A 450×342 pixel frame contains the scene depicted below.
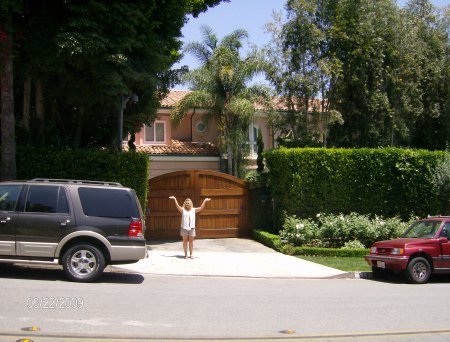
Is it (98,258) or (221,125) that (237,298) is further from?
(221,125)

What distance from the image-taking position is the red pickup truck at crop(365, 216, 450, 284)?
1306 cm

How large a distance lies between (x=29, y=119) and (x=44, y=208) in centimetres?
660

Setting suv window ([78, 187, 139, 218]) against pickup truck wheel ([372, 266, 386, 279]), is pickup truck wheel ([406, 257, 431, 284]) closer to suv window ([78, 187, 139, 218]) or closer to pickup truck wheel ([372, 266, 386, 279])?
pickup truck wheel ([372, 266, 386, 279])

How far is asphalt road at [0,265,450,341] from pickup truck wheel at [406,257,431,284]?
0.79m

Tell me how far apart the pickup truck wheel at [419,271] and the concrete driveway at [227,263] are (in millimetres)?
1652

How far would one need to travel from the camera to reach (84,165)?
50.9 ft

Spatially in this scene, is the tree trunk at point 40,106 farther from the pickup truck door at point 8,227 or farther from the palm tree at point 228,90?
the palm tree at point 228,90

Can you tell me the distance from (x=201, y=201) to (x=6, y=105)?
8.08m

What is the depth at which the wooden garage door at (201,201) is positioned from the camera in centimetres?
1931

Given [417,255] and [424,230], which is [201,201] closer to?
[424,230]

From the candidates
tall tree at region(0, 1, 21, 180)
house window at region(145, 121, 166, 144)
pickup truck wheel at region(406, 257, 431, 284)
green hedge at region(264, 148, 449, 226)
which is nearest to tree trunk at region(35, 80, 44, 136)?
tall tree at region(0, 1, 21, 180)

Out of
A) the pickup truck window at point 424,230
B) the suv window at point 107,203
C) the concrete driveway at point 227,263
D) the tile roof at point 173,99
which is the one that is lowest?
the concrete driveway at point 227,263
